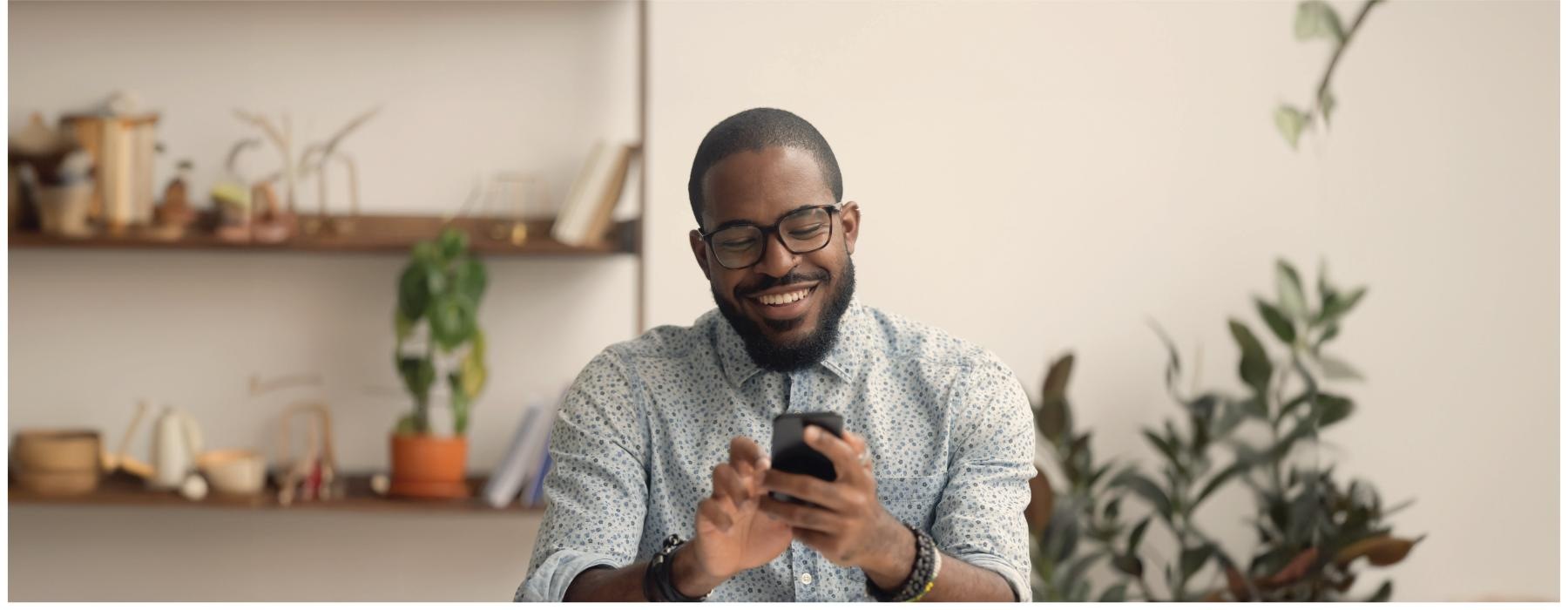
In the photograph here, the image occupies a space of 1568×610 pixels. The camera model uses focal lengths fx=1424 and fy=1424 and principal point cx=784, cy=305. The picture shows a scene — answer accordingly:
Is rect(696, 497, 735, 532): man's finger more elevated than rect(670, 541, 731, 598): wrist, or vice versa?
rect(696, 497, 735, 532): man's finger

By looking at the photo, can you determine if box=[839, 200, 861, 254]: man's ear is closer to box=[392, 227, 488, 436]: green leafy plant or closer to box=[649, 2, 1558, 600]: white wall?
box=[649, 2, 1558, 600]: white wall

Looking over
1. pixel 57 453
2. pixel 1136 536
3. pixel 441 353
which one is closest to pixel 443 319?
pixel 441 353

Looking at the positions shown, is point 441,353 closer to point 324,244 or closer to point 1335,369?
point 324,244

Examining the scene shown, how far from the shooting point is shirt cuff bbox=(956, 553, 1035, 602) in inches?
40.5

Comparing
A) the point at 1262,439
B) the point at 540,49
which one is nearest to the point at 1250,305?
the point at 1262,439

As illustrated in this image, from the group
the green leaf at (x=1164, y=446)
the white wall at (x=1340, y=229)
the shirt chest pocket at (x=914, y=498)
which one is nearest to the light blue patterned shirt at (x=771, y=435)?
the shirt chest pocket at (x=914, y=498)

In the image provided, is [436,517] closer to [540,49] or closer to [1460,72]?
[540,49]

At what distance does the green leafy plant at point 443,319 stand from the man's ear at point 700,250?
3.66 ft

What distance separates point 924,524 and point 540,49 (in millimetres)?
1417

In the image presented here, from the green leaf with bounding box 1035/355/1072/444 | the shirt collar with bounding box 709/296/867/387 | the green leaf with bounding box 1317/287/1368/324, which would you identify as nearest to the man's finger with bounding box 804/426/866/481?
the shirt collar with bounding box 709/296/867/387

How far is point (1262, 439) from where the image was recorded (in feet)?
7.39

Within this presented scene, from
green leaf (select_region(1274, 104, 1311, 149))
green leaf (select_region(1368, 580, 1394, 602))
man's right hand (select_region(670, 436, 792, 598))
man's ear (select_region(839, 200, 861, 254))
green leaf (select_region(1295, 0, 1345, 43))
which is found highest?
green leaf (select_region(1295, 0, 1345, 43))

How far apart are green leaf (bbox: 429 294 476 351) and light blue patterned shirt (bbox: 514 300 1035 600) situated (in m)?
1.02

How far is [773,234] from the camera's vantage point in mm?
989
